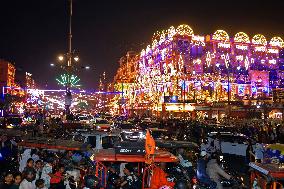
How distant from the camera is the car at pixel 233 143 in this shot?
18.8 m

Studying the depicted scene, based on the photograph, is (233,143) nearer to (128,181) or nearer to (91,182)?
(128,181)

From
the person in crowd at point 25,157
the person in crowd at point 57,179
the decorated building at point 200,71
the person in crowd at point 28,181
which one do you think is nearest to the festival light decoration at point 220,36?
the decorated building at point 200,71

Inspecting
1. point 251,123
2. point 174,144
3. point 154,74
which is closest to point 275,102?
point 251,123

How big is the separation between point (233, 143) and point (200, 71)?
60004mm

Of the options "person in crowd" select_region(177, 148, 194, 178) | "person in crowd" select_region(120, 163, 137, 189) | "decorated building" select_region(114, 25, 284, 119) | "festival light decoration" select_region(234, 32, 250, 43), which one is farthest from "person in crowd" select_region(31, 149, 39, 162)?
"festival light decoration" select_region(234, 32, 250, 43)

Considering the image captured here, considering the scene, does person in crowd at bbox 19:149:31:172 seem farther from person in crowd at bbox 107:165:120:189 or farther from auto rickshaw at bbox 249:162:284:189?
auto rickshaw at bbox 249:162:284:189

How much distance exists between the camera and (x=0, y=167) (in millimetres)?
13617

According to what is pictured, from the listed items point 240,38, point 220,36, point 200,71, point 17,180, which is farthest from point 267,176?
point 240,38

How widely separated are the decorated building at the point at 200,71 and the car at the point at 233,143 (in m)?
41.5

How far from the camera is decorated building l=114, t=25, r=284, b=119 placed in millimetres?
72319

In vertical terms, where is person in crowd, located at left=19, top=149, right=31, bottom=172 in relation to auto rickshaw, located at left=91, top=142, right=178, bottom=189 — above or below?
below

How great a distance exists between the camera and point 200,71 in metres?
78.2

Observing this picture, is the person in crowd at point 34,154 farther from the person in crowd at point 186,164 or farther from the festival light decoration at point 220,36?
the festival light decoration at point 220,36

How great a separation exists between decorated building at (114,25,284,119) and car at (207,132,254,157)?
136 feet
